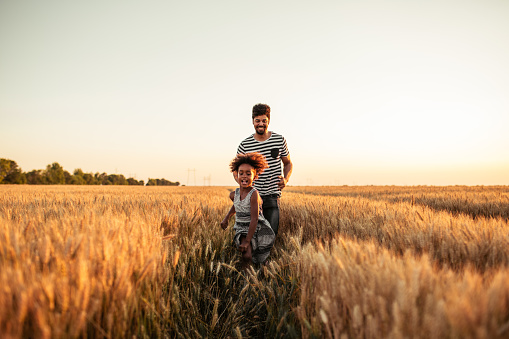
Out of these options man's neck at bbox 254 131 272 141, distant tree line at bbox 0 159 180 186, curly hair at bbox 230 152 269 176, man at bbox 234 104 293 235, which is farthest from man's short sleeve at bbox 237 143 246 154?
distant tree line at bbox 0 159 180 186

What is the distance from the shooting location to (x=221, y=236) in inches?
140

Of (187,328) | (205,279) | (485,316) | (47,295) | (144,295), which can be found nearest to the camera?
(485,316)

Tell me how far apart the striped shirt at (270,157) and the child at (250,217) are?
50 centimetres

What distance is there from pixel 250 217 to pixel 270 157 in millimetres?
1110

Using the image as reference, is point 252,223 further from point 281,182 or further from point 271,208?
point 281,182

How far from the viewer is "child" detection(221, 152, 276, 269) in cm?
325

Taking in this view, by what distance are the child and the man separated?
515mm

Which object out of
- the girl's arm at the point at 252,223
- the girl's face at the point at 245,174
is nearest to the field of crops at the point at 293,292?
→ the girl's arm at the point at 252,223

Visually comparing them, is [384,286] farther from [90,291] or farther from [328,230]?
[328,230]

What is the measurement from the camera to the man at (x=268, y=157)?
4031mm

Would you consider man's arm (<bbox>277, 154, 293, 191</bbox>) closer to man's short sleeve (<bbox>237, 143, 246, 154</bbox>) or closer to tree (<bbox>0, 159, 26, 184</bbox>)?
man's short sleeve (<bbox>237, 143, 246, 154</bbox>)

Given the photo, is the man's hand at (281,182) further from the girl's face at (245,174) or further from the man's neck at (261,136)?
the girl's face at (245,174)

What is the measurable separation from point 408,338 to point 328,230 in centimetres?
284

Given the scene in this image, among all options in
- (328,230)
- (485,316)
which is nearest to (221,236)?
(328,230)
